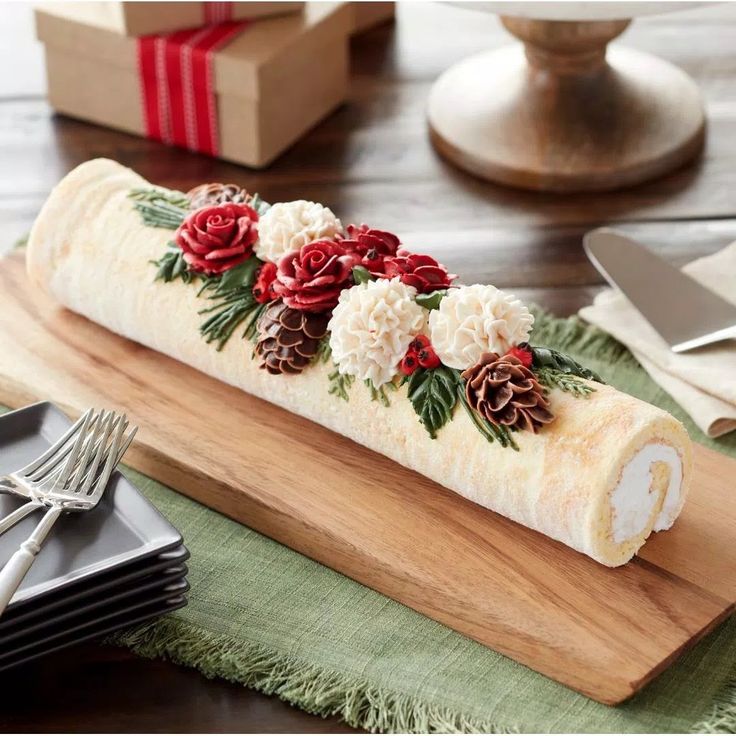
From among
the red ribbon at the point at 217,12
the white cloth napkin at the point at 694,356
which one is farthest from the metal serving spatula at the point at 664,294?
the red ribbon at the point at 217,12

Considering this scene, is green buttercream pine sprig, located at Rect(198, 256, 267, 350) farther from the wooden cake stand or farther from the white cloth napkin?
the wooden cake stand

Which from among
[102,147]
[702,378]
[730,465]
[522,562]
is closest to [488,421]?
[522,562]

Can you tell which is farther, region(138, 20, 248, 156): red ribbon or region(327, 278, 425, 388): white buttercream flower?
region(138, 20, 248, 156): red ribbon

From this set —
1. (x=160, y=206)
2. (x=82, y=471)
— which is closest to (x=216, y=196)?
(x=160, y=206)

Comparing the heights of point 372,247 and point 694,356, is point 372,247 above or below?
above

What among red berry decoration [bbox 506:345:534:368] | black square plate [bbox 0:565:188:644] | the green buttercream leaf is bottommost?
black square plate [bbox 0:565:188:644]

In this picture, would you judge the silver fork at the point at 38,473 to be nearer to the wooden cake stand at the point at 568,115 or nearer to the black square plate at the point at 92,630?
the black square plate at the point at 92,630

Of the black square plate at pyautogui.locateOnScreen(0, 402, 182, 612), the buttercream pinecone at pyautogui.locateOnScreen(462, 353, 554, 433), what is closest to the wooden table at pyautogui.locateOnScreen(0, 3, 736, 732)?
the buttercream pinecone at pyautogui.locateOnScreen(462, 353, 554, 433)

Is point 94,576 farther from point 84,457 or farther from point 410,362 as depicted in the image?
point 410,362

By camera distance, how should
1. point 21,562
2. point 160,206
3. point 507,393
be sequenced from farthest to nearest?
point 160,206, point 507,393, point 21,562
